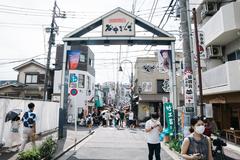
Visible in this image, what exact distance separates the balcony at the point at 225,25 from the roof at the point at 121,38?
2826mm

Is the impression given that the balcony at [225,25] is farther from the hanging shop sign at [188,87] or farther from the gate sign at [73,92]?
the gate sign at [73,92]

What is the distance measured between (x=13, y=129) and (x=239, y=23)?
41.4 ft

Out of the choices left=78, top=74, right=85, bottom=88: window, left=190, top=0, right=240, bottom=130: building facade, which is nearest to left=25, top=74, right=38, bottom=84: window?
left=78, top=74, right=85, bottom=88: window

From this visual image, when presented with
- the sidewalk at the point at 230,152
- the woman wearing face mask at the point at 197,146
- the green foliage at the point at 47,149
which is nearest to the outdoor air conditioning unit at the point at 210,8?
the sidewalk at the point at 230,152

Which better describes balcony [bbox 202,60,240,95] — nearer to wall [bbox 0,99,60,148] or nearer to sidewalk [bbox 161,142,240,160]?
sidewalk [bbox 161,142,240,160]

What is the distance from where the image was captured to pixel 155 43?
563 inches

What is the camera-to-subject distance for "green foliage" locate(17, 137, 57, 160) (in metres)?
7.11

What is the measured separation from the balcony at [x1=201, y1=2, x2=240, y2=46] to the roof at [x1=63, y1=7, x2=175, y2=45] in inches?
111

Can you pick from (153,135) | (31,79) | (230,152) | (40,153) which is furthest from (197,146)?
(31,79)

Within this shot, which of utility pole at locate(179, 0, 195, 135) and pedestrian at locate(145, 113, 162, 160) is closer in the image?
pedestrian at locate(145, 113, 162, 160)

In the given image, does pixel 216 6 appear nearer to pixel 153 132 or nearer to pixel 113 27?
pixel 113 27

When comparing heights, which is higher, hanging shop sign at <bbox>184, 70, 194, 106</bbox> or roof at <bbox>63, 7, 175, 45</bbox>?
roof at <bbox>63, 7, 175, 45</bbox>

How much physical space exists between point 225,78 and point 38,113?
1146 centimetres

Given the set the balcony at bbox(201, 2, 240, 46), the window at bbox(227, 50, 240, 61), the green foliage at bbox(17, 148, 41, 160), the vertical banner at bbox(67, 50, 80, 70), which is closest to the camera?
the green foliage at bbox(17, 148, 41, 160)
